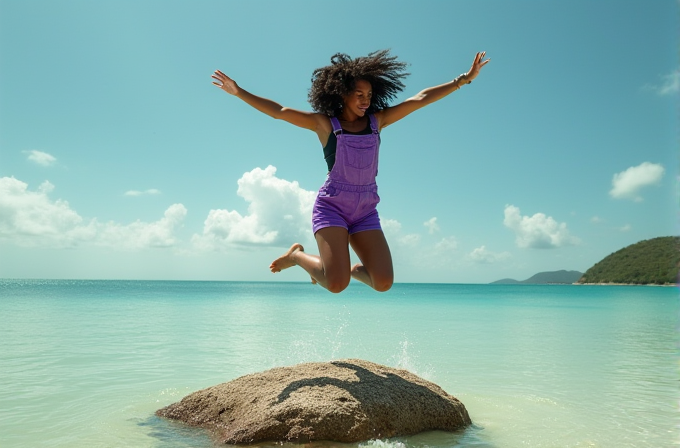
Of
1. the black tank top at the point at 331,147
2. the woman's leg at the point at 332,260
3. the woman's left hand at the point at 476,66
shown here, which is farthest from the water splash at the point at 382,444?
the woman's left hand at the point at 476,66

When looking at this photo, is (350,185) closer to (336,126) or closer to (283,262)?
(336,126)

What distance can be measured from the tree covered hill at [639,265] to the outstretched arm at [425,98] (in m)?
79.8

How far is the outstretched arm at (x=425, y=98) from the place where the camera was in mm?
5430

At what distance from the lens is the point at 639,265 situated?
8875 centimetres

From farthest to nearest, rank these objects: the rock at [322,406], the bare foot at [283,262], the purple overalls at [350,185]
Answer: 1. the bare foot at [283,262]
2. the purple overalls at [350,185]
3. the rock at [322,406]

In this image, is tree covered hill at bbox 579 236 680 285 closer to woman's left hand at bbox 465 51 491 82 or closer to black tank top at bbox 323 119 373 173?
woman's left hand at bbox 465 51 491 82

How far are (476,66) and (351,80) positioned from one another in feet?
4.55

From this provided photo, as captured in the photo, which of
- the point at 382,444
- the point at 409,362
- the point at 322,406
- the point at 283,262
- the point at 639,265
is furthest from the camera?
the point at 639,265

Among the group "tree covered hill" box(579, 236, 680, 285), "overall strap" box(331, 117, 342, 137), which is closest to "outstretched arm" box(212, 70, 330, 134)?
"overall strap" box(331, 117, 342, 137)

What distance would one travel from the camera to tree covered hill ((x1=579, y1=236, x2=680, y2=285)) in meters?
79.0

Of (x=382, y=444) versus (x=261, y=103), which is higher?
(x=261, y=103)

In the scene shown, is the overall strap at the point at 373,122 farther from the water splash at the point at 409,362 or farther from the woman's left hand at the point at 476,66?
the water splash at the point at 409,362

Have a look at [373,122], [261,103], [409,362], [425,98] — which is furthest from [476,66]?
[409,362]

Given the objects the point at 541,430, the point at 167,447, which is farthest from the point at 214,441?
the point at 541,430
